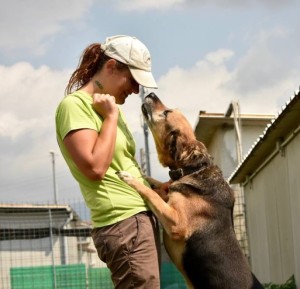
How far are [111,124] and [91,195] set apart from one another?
43cm

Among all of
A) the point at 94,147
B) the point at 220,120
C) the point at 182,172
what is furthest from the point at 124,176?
the point at 220,120

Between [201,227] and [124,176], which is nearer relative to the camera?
[124,176]

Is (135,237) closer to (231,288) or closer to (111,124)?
(111,124)

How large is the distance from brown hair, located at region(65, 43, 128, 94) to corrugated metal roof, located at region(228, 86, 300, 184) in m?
5.38

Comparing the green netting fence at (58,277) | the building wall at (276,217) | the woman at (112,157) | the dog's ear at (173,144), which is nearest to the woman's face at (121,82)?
the woman at (112,157)

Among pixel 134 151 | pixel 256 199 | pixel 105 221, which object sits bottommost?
pixel 105 221

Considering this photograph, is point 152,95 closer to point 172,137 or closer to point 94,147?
point 172,137

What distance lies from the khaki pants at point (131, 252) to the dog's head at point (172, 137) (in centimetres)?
139

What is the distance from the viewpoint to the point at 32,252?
792 inches

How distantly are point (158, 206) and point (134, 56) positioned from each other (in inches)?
39.2

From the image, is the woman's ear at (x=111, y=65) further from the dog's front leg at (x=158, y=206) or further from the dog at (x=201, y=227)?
the dog at (x=201, y=227)

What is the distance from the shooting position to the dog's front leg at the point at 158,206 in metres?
5.26

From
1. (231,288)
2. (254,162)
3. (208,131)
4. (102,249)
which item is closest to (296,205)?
(254,162)

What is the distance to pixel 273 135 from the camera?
1413 cm
